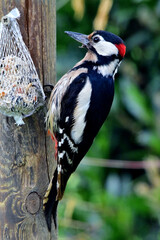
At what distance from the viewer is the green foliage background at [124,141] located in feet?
16.7

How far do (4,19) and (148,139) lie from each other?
9.32 feet

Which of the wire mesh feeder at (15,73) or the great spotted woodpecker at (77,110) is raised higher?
the wire mesh feeder at (15,73)

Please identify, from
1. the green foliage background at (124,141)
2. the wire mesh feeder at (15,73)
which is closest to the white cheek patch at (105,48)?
the wire mesh feeder at (15,73)

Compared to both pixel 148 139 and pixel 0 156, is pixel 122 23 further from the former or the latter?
pixel 0 156

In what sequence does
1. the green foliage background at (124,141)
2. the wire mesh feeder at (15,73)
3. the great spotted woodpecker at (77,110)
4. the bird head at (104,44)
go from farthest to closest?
the green foliage background at (124,141) < the bird head at (104,44) < the great spotted woodpecker at (77,110) < the wire mesh feeder at (15,73)

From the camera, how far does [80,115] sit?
3264 mm

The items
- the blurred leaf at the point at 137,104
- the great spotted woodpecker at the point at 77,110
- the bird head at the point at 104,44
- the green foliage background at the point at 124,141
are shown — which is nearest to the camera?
the great spotted woodpecker at the point at 77,110

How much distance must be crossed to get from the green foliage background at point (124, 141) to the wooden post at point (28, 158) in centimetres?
192

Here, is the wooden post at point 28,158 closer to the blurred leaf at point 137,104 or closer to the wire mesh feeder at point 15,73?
the wire mesh feeder at point 15,73

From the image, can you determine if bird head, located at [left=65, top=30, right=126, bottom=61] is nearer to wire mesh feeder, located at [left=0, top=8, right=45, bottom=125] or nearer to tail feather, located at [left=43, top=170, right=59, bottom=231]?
wire mesh feeder, located at [left=0, top=8, right=45, bottom=125]

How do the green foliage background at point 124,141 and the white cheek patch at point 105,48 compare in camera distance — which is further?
the green foliage background at point 124,141

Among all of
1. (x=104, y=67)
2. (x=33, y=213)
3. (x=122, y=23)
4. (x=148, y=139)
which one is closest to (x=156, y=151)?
(x=148, y=139)

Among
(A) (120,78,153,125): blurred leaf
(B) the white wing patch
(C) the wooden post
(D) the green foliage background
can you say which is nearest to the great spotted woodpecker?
(B) the white wing patch

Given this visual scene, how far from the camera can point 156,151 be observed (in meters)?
5.41
